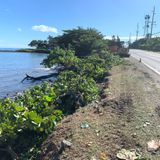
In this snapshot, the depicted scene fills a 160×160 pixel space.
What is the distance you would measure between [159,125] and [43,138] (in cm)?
286

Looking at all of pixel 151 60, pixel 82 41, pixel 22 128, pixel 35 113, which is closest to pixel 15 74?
pixel 82 41

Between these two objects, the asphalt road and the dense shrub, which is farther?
the asphalt road

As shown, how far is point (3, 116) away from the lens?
792cm

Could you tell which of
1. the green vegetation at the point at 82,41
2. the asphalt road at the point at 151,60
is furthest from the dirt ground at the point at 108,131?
the green vegetation at the point at 82,41

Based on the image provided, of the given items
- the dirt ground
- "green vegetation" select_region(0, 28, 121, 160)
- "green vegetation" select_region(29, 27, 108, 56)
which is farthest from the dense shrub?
"green vegetation" select_region(29, 27, 108, 56)

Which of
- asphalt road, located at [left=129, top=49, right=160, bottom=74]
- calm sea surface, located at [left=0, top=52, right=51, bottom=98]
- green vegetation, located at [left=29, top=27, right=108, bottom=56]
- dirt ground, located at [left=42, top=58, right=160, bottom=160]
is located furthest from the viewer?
green vegetation, located at [left=29, top=27, right=108, bottom=56]

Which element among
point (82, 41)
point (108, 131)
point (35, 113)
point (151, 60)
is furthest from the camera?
point (82, 41)

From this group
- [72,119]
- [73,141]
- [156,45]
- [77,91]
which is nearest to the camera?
[73,141]

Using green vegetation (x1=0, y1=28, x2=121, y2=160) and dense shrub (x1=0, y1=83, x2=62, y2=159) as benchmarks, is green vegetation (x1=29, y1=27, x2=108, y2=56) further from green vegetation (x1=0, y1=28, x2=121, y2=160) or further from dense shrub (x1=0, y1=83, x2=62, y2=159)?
dense shrub (x1=0, y1=83, x2=62, y2=159)

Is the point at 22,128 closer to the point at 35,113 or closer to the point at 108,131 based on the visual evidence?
the point at 35,113

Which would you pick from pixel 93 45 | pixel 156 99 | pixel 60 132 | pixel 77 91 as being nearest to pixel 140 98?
pixel 156 99

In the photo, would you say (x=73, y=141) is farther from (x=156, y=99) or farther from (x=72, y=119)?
(x=156, y=99)

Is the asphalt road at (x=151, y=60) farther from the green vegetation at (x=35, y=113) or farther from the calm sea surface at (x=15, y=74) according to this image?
the calm sea surface at (x=15, y=74)

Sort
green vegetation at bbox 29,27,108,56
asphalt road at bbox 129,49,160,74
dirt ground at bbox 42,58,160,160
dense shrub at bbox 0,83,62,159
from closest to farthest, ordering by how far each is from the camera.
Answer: dirt ground at bbox 42,58,160,160 < dense shrub at bbox 0,83,62,159 < asphalt road at bbox 129,49,160,74 < green vegetation at bbox 29,27,108,56
